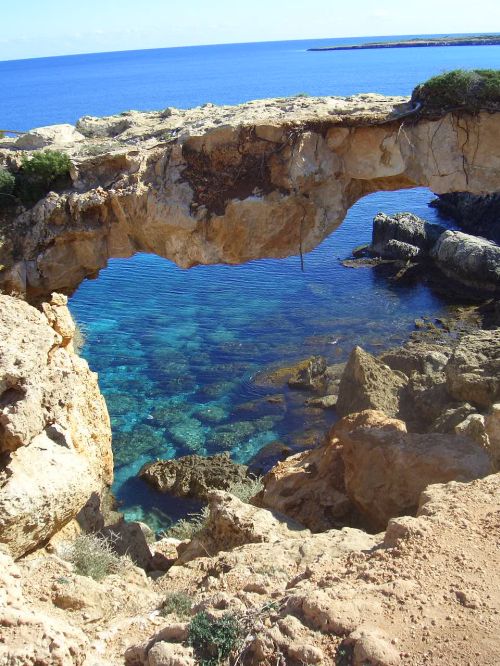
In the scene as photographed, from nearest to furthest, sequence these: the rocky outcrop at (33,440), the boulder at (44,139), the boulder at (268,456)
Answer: the rocky outcrop at (33,440) < the boulder at (44,139) < the boulder at (268,456)

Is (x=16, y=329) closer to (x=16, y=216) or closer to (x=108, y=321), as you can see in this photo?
(x=16, y=216)

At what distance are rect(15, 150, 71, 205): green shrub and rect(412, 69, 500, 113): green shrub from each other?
884cm

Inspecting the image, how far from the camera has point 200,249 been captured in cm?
1648

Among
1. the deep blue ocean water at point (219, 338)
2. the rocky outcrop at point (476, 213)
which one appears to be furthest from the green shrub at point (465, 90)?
the rocky outcrop at point (476, 213)

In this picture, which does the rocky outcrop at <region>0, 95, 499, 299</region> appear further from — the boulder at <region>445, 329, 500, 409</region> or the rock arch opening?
the rock arch opening

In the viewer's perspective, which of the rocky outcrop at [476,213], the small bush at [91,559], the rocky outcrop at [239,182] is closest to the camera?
the small bush at [91,559]

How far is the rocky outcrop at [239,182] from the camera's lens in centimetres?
1588

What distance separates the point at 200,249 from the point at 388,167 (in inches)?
195

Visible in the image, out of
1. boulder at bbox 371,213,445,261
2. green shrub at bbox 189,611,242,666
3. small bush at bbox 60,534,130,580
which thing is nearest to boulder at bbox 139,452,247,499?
small bush at bbox 60,534,130,580

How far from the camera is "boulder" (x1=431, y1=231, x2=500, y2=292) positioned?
32.6 meters

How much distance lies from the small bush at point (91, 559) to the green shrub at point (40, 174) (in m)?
9.25

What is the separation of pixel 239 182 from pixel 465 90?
220 inches

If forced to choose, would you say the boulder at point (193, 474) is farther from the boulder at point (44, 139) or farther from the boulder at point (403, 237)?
the boulder at point (403, 237)

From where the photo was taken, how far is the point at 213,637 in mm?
6438
